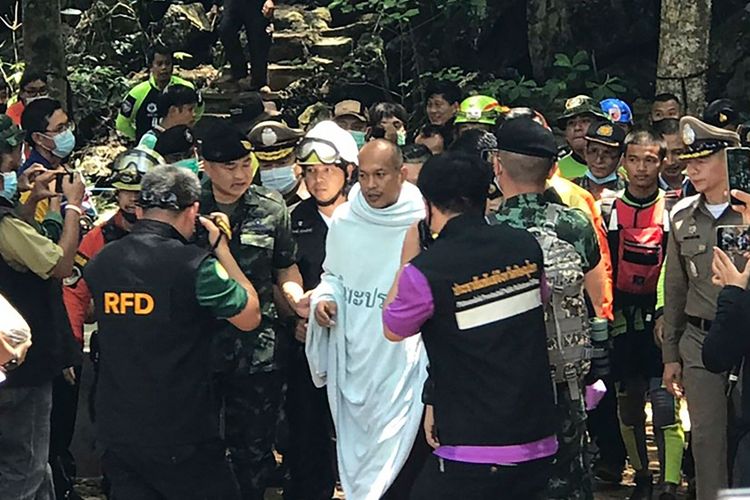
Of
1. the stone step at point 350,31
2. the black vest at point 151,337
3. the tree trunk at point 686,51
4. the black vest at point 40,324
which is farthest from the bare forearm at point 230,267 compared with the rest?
the stone step at point 350,31

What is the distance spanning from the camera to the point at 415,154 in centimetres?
670

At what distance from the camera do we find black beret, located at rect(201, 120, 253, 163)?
5586 millimetres

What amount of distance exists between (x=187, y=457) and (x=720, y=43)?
1015 centimetres

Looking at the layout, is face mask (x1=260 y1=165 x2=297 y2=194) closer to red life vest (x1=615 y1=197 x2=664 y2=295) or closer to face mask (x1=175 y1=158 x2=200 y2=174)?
face mask (x1=175 y1=158 x2=200 y2=174)

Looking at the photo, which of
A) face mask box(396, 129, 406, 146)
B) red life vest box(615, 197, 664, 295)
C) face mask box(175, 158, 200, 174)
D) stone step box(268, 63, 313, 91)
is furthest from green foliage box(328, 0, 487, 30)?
face mask box(175, 158, 200, 174)

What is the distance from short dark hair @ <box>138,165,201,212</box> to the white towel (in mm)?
1111

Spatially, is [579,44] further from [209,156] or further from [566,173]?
[209,156]

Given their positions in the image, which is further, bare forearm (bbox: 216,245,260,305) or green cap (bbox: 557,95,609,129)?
green cap (bbox: 557,95,609,129)

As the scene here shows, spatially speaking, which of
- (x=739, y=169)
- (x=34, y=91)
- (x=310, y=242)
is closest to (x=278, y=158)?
(x=310, y=242)

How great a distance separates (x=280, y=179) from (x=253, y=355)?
132cm

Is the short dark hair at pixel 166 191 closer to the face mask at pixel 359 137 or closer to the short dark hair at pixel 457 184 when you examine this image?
the short dark hair at pixel 457 184

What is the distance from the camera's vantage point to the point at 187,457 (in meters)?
4.61

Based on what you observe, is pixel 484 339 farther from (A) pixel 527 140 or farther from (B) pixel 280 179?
(B) pixel 280 179

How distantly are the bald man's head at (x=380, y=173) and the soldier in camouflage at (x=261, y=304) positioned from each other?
21.2 inches
